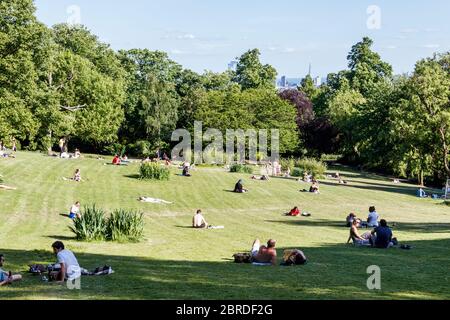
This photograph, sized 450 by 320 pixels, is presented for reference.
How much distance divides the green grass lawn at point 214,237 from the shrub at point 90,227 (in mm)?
642

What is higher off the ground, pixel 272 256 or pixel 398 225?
pixel 272 256

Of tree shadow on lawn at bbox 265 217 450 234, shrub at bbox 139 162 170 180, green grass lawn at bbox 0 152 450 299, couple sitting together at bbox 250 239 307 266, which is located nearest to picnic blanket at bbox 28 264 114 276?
green grass lawn at bbox 0 152 450 299

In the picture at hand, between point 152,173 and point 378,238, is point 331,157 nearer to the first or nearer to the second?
point 152,173

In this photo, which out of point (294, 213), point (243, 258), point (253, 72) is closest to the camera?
point (243, 258)

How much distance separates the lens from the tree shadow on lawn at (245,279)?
13266mm

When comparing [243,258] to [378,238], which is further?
[378,238]

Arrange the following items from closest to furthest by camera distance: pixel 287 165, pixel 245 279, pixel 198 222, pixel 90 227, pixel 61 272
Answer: pixel 61 272, pixel 245 279, pixel 90 227, pixel 198 222, pixel 287 165

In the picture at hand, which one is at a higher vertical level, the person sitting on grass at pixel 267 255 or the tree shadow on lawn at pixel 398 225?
the person sitting on grass at pixel 267 255

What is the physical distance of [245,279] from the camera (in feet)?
50.4

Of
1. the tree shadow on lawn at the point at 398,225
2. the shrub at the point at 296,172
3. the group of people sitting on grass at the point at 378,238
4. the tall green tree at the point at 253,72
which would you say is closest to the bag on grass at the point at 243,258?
the group of people sitting on grass at the point at 378,238

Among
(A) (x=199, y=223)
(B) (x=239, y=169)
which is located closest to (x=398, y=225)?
(A) (x=199, y=223)

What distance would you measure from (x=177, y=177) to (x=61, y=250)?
1256 inches

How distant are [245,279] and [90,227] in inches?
381

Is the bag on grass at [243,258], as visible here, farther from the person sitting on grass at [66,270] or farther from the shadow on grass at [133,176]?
the shadow on grass at [133,176]
